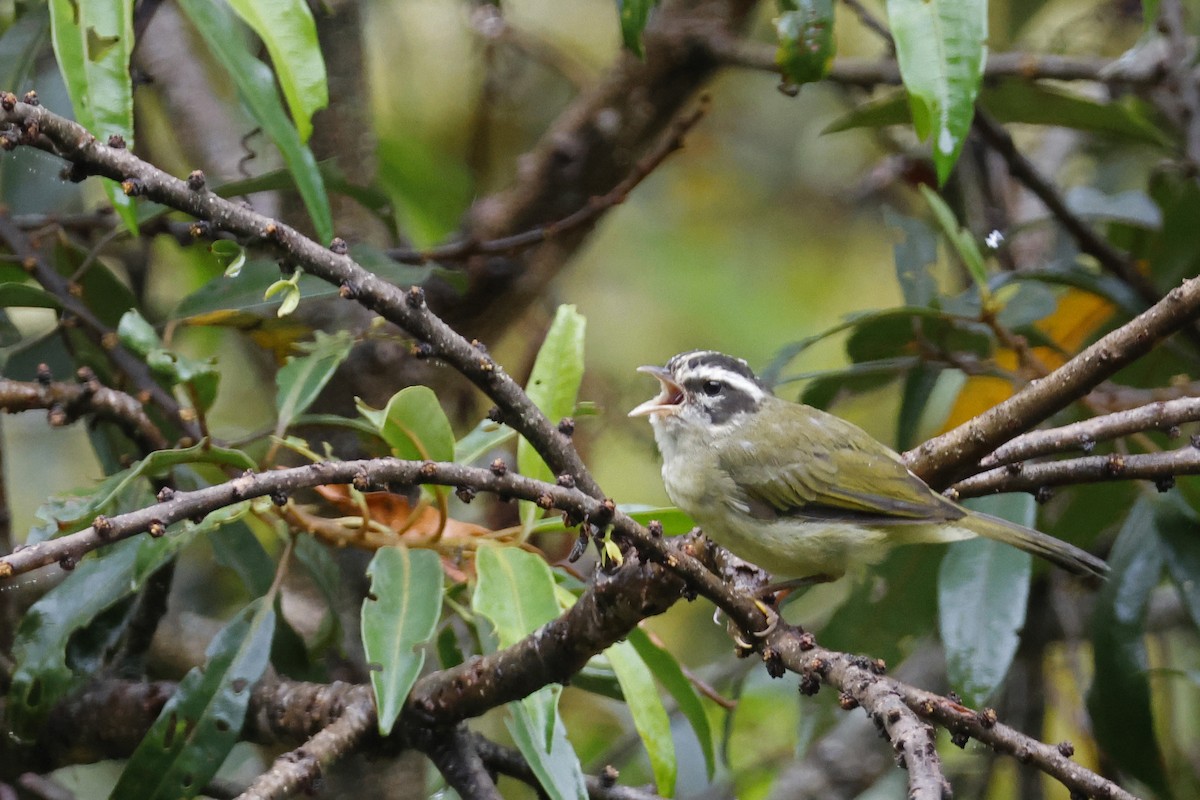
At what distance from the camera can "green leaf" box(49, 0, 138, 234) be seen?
199 centimetres

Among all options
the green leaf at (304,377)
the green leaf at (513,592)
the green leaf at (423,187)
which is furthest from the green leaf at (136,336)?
the green leaf at (423,187)

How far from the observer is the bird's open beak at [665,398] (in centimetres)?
336

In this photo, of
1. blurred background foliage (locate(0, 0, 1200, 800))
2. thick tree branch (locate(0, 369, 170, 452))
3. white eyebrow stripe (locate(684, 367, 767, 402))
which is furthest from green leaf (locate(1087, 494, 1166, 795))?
thick tree branch (locate(0, 369, 170, 452))

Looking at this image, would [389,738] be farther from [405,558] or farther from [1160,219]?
[1160,219]

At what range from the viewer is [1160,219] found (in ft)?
11.9

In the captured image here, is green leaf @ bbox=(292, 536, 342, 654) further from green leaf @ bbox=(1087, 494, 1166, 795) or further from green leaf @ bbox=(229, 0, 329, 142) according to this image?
green leaf @ bbox=(1087, 494, 1166, 795)

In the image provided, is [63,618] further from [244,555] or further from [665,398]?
[665,398]

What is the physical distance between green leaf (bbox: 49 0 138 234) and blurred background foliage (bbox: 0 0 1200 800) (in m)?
0.44

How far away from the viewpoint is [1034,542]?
111 inches

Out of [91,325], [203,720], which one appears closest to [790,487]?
[203,720]

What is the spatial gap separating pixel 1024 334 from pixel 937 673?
1.35 m

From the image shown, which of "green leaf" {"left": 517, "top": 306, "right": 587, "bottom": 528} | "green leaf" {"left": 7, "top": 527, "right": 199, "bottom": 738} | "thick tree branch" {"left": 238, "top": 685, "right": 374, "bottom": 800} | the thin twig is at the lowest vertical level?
"thick tree branch" {"left": 238, "top": 685, "right": 374, "bottom": 800}

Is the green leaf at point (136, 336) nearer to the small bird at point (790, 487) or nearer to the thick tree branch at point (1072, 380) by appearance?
the small bird at point (790, 487)

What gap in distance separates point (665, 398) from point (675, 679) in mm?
1048
